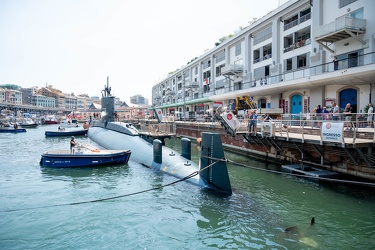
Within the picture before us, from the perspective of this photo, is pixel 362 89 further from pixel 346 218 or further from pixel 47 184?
pixel 47 184

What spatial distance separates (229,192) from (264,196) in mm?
1755

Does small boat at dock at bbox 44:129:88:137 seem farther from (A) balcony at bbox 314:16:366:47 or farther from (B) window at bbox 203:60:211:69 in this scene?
(A) balcony at bbox 314:16:366:47

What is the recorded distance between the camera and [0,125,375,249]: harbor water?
26.9ft

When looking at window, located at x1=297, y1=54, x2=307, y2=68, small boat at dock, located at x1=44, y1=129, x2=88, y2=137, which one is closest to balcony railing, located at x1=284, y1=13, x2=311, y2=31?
window, located at x1=297, y1=54, x2=307, y2=68

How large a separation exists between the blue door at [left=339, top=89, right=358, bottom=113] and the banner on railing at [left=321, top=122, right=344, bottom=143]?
11.9 metres

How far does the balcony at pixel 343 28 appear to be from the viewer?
21.2m

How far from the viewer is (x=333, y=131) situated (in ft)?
44.3

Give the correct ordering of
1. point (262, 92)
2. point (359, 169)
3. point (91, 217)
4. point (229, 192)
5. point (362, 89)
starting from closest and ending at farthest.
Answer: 1. point (91, 217)
2. point (229, 192)
3. point (359, 169)
4. point (362, 89)
5. point (262, 92)

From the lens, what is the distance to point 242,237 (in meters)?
8.44

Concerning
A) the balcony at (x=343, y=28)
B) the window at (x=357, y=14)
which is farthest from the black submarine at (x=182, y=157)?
the window at (x=357, y=14)

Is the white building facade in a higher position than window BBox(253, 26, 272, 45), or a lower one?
lower

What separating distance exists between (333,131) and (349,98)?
12.6 m

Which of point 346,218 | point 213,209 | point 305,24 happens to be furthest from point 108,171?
point 305,24

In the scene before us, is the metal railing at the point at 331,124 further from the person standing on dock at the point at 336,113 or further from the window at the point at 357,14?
the window at the point at 357,14
